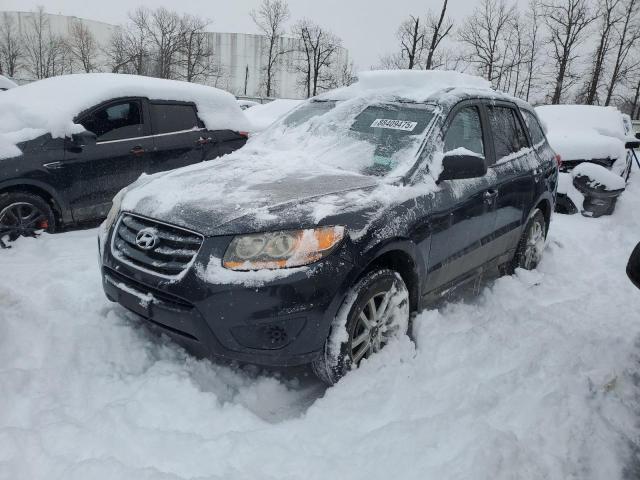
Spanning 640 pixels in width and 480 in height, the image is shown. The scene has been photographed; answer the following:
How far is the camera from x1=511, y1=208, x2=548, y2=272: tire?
459 cm

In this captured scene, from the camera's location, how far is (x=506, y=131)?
4234 mm

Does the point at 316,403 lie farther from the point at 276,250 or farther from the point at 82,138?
the point at 82,138

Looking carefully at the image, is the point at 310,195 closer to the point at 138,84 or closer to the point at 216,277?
the point at 216,277

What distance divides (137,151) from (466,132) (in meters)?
3.52

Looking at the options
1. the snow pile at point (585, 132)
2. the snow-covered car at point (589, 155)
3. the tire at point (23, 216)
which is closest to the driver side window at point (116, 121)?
the tire at point (23, 216)

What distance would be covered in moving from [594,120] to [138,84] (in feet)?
Result: 29.7

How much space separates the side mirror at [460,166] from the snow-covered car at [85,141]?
352 cm

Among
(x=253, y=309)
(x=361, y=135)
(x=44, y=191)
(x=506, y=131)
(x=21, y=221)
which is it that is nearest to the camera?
(x=253, y=309)

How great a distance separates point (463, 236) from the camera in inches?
135

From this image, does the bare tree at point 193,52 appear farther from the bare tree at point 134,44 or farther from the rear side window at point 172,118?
the rear side window at point 172,118

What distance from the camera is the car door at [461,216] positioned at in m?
3.18

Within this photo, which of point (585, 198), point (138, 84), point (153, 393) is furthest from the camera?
point (585, 198)

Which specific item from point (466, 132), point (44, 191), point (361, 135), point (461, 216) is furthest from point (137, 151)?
point (461, 216)

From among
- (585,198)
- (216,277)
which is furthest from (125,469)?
(585,198)
